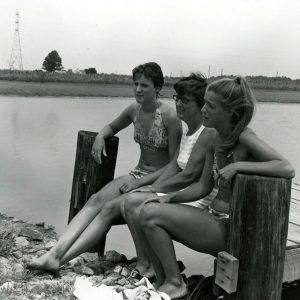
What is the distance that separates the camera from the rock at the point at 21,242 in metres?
5.27

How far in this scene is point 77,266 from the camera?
4.52 metres

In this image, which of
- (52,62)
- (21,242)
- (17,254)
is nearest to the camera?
(17,254)

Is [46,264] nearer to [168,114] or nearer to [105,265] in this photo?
[105,265]

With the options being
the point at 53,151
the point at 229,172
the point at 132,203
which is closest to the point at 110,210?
the point at 132,203

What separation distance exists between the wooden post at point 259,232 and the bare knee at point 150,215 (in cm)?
51

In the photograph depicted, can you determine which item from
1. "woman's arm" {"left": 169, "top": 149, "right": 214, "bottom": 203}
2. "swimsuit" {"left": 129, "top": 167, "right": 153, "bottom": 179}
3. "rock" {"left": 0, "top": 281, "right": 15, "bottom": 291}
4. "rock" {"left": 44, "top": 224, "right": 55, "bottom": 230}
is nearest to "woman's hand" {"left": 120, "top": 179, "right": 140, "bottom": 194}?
"swimsuit" {"left": 129, "top": 167, "right": 153, "bottom": 179}

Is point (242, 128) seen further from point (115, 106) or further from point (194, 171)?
point (115, 106)

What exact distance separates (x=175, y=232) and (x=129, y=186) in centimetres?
103

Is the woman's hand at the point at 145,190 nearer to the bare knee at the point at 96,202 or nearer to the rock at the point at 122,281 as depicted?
the bare knee at the point at 96,202

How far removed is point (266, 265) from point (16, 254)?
243 centimetres

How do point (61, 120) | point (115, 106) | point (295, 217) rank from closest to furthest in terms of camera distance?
point (295, 217)
point (61, 120)
point (115, 106)

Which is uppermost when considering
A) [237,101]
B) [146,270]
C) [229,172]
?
[237,101]

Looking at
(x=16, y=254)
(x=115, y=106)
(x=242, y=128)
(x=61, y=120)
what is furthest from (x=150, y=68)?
(x=115, y=106)

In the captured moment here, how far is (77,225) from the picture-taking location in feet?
14.1
